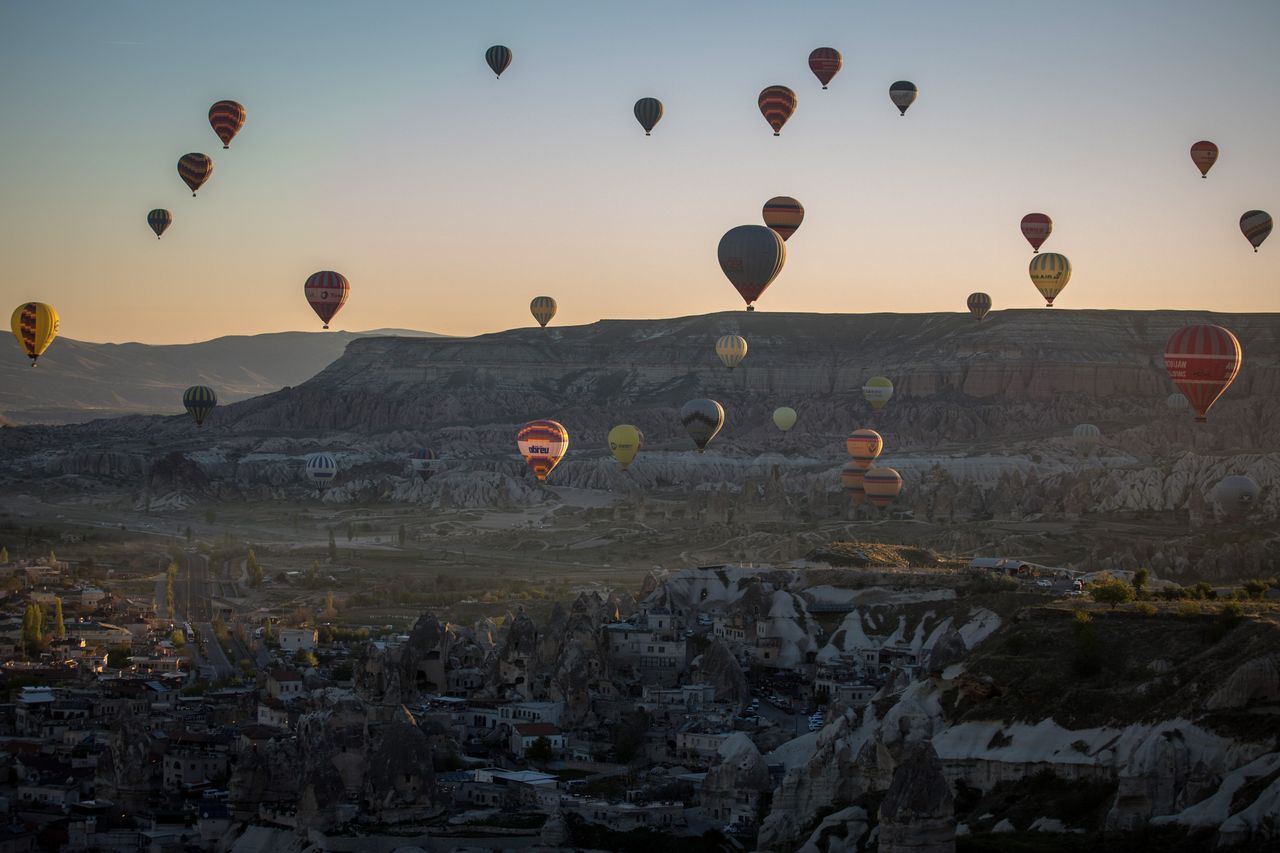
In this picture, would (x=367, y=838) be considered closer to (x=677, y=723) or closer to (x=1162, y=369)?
(x=677, y=723)

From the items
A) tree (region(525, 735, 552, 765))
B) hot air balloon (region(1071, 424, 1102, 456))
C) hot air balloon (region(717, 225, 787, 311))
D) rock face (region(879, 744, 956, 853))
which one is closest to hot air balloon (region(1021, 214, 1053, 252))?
hot air balloon (region(717, 225, 787, 311))

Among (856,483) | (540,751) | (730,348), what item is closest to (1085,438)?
(730,348)

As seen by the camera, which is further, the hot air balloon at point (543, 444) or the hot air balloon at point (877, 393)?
the hot air balloon at point (877, 393)

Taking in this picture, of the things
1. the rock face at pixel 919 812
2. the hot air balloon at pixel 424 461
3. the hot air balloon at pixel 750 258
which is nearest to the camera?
the rock face at pixel 919 812

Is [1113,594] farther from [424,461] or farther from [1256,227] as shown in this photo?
[424,461]

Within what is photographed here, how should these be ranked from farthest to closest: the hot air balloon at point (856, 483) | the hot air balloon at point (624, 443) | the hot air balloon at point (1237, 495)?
the hot air balloon at point (624, 443), the hot air balloon at point (856, 483), the hot air balloon at point (1237, 495)

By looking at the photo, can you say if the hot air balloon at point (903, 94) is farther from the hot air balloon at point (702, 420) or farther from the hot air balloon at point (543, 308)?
the hot air balloon at point (543, 308)

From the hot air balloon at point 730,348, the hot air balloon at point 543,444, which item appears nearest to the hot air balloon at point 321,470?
the hot air balloon at point 543,444
